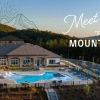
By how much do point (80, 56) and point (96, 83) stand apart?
75.0ft

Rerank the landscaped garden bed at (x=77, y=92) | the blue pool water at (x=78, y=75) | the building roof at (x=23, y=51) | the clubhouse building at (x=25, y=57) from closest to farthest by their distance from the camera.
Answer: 1. the landscaped garden bed at (x=77, y=92)
2. the blue pool water at (x=78, y=75)
3. the clubhouse building at (x=25, y=57)
4. the building roof at (x=23, y=51)

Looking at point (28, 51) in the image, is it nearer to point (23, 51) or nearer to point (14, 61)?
point (23, 51)

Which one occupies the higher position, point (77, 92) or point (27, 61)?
point (27, 61)

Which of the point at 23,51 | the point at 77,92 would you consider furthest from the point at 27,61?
the point at 77,92

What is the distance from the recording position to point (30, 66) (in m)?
36.6

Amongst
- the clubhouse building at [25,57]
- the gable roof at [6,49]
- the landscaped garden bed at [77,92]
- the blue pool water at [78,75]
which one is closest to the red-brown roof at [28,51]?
the clubhouse building at [25,57]

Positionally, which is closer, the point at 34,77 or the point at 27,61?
the point at 34,77

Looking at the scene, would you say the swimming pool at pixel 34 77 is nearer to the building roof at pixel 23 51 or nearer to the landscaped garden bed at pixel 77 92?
the landscaped garden bed at pixel 77 92

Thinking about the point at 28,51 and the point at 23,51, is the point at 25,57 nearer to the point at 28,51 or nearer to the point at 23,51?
the point at 23,51

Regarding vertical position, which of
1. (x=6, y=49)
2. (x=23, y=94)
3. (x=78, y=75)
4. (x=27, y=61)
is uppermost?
(x=6, y=49)

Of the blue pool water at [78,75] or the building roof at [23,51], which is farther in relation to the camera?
the building roof at [23,51]

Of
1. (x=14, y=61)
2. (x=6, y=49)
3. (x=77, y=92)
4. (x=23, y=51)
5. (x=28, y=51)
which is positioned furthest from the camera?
(x=6, y=49)

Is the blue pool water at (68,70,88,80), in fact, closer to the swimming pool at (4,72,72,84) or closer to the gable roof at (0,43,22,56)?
the swimming pool at (4,72,72,84)

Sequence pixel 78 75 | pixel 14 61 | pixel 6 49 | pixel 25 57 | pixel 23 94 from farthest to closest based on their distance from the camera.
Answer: pixel 6 49 < pixel 25 57 < pixel 14 61 < pixel 78 75 < pixel 23 94
